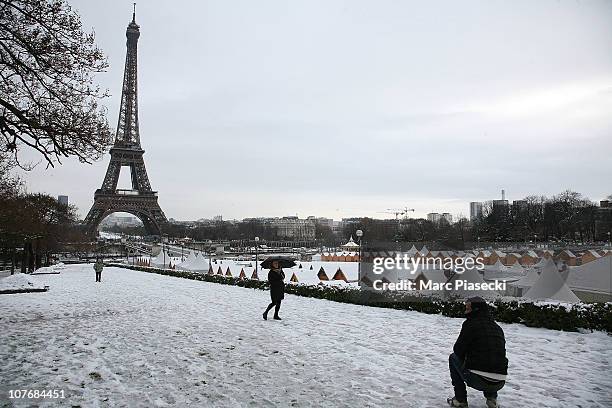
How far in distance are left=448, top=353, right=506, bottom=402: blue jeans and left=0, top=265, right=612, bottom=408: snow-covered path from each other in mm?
414

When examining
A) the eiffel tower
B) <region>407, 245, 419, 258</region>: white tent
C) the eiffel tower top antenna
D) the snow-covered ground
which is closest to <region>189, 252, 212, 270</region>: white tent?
the snow-covered ground

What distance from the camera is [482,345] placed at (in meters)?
4.89

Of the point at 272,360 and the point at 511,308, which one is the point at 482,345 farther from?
the point at 511,308

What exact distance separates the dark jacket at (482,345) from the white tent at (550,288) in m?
9.99

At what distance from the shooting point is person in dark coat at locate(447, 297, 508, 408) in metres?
4.86

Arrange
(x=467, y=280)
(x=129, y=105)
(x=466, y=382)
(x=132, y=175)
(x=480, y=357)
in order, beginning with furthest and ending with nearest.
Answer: (x=132, y=175) → (x=129, y=105) → (x=467, y=280) → (x=466, y=382) → (x=480, y=357)

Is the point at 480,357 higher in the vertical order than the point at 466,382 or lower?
higher

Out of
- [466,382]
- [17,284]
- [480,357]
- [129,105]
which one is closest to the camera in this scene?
[480,357]

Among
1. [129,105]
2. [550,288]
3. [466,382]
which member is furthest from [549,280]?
[129,105]

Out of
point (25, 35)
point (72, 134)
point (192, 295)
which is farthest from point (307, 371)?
point (192, 295)

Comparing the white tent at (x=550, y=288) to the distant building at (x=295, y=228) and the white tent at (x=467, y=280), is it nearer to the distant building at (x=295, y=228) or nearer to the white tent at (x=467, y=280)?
the white tent at (x=467, y=280)

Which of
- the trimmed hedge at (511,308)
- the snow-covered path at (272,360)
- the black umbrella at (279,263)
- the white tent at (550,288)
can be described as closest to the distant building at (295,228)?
the trimmed hedge at (511,308)

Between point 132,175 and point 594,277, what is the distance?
261 feet

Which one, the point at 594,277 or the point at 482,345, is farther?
the point at 594,277
